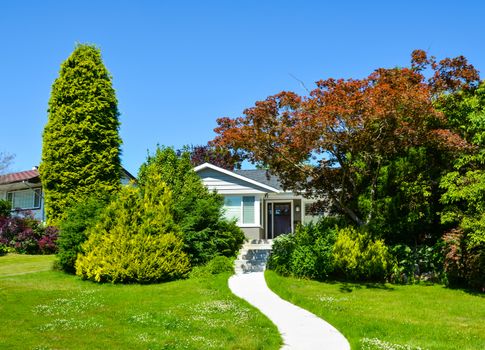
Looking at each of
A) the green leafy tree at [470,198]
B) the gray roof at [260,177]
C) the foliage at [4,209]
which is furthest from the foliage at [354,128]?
the foliage at [4,209]

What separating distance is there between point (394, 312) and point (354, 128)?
573 centimetres

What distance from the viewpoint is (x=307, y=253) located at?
15.5m

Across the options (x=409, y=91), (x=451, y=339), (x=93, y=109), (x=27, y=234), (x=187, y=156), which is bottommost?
(x=451, y=339)

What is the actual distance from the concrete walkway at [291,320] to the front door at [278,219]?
1431cm

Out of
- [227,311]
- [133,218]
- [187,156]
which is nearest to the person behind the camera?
[227,311]

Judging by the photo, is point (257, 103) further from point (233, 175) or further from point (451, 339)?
point (233, 175)

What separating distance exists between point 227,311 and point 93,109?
15.5 metres

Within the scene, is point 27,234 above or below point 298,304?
above

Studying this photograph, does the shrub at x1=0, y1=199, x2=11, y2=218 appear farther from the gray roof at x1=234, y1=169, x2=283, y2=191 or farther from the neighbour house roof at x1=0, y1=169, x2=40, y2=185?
the gray roof at x1=234, y1=169, x2=283, y2=191

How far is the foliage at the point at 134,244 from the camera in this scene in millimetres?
14750

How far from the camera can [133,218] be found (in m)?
15.6

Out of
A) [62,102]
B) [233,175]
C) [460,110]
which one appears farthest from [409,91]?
[62,102]

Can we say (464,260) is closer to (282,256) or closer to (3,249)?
(282,256)

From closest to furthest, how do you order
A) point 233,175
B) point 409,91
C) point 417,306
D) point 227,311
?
point 227,311
point 417,306
point 409,91
point 233,175
